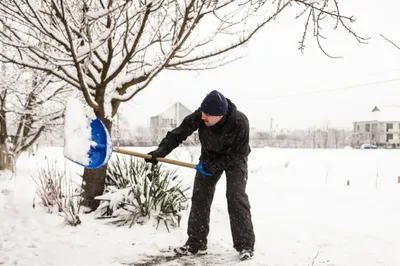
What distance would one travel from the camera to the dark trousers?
3.81 m

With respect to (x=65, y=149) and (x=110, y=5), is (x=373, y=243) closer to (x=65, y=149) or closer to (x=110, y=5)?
(x=65, y=149)

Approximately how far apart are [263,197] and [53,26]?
528cm

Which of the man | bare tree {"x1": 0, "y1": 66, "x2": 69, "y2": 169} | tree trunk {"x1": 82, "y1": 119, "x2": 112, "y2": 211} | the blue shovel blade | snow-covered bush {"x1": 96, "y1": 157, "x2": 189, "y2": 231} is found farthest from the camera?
bare tree {"x1": 0, "y1": 66, "x2": 69, "y2": 169}

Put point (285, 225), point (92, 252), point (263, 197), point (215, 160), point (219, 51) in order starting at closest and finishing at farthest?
point (92, 252)
point (215, 160)
point (285, 225)
point (219, 51)
point (263, 197)

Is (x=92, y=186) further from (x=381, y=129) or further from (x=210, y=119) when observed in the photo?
(x=381, y=129)

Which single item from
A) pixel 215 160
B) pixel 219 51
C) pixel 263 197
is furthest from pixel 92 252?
pixel 263 197

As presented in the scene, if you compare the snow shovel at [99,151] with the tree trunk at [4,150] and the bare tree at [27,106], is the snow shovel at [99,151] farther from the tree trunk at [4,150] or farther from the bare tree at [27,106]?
the tree trunk at [4,150]

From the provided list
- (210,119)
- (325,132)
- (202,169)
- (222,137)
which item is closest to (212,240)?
(202,169)

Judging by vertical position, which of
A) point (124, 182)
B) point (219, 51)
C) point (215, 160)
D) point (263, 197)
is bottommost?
point (263, 197)

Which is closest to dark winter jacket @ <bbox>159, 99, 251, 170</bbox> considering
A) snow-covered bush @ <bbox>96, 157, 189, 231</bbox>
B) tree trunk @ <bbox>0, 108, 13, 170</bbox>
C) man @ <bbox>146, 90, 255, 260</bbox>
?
man @ <bbox>146, 90, 255, 260</bbox>

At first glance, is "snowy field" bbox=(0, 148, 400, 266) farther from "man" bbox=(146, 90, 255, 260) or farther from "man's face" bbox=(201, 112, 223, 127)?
"man's face" bbox=(201, 112, 223, 127)

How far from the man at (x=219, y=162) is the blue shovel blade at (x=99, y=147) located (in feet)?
1.43

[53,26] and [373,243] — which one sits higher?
[53,26]

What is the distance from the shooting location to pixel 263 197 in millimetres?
8664
